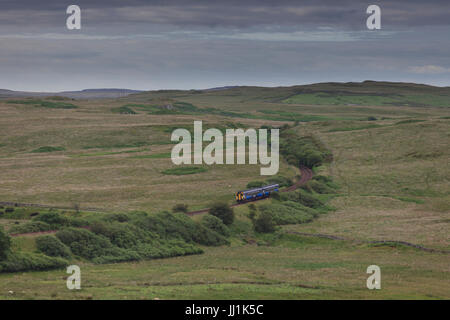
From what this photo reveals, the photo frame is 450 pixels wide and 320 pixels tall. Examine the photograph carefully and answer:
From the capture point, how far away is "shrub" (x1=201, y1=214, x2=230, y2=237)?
5859 centimetres

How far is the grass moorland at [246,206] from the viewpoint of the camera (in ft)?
109

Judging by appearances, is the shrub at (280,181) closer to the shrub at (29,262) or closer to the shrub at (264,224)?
the shrub at (264,224)

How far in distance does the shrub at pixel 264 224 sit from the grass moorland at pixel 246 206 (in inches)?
36.7

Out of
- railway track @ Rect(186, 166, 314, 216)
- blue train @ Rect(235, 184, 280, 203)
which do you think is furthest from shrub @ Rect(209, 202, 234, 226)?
blue train @ Rect(235, 184, 280, 203)

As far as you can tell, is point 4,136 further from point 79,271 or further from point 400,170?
point 79,271

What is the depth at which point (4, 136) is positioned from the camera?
151 metres

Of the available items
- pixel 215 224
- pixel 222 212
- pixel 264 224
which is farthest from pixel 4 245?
pixel 264 224

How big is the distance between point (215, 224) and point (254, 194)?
15483 millimetres

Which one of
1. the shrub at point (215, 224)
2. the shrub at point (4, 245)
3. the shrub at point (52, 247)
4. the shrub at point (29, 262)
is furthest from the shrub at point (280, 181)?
the shrub at point (4, 245)

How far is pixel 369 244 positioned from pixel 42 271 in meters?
33.0

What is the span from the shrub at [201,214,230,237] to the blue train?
1247 centimetres

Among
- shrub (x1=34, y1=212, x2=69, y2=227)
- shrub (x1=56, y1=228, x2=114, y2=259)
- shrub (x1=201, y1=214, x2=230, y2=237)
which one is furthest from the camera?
shrub (x1=201, y1=214, x2=230, y2=237)

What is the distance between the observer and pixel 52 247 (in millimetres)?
41344

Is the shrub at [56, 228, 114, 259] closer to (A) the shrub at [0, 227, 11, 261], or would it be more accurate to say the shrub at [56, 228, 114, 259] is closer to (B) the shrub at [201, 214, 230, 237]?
(A) the shrub at [0, 227, 11, 261]
